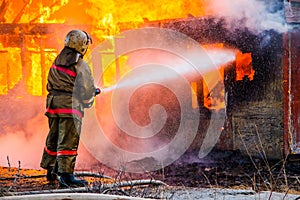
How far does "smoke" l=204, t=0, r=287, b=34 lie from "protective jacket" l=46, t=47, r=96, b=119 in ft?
15.6

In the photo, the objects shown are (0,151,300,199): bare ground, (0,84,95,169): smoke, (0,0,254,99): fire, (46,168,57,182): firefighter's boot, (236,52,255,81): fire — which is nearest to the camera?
(0,151,300,199): bare ground

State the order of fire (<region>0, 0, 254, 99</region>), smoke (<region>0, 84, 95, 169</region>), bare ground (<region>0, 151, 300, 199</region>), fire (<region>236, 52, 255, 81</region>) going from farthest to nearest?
fire (<region>0, 0, 254, 99</region>) < smoke (<region>0, 84, 95, 169</region>) < fire (<region>236, 52, 255, 81</region>) < bare ground (<region>0, 151, 300, 199</region>)

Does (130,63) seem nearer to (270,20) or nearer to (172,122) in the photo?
(172,122)

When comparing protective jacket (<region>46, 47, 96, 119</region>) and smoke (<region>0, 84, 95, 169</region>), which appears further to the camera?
smoke (<region>0, 84, 95, 169</region>)

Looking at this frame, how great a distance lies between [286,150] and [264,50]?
2.11m

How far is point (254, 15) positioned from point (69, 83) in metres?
5.00

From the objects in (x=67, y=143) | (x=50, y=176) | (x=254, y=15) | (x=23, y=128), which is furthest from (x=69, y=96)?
(x=23, y=128)

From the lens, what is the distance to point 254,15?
9.87 m

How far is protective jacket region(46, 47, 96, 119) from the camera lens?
20.7ft

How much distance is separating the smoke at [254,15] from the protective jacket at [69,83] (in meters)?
4.75

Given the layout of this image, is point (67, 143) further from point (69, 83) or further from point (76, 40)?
point (76, 40)

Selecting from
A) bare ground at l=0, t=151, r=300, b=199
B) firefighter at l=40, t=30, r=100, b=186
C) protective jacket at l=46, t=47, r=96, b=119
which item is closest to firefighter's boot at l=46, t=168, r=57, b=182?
bare ground at l=0, t=151, r=300, b=199

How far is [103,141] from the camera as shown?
11867 mm

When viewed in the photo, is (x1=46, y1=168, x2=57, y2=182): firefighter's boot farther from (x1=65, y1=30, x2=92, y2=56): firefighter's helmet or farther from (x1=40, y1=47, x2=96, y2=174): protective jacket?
(x1=65, y1=30, x2=92, y2=56): firefighter's helmet
